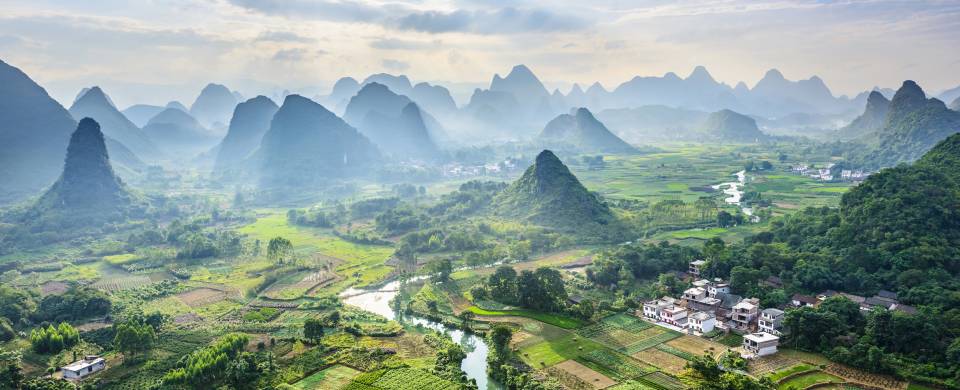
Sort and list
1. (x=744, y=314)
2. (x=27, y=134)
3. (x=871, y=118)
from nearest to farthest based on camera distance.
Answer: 1. (x=744, y=314)
2. (x=27, y=134)
3. (x=871, y=118)

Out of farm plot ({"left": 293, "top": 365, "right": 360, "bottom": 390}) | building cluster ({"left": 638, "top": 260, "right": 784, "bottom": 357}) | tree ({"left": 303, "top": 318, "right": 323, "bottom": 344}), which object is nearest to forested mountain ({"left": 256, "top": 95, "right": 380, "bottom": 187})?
tree ({"left": 303, "top": 318, "right": 323, "bottom": 344})

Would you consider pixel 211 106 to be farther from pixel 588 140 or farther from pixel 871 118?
pixel 871 118

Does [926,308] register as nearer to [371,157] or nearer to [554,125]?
[371,157]

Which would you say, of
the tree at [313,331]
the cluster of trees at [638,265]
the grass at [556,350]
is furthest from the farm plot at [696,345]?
the tree at [313,331]

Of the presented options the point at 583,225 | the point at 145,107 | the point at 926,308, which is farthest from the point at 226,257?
the point at 145,107

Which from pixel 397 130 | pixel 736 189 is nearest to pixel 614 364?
pixel 736 189
